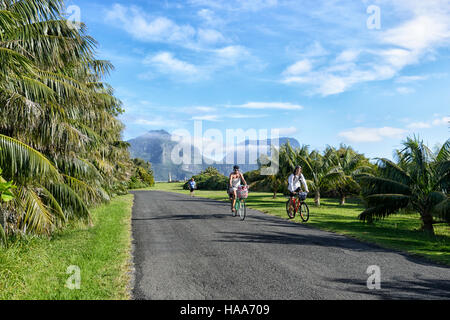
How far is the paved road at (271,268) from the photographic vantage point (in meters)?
4.68

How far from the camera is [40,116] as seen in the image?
7770 mm

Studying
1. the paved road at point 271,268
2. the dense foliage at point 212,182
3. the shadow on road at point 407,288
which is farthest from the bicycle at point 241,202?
the dense foliage at point 212,182

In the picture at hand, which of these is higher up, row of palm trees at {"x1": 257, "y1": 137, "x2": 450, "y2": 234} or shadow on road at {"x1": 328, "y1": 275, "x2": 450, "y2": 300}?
row of palm trees at {"x1": 257, "y1": 137, "x2": 450, "y2": 234}

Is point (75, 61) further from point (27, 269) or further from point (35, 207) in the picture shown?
point (27, 269)

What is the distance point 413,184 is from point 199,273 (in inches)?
396

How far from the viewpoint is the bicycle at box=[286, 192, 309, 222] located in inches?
492

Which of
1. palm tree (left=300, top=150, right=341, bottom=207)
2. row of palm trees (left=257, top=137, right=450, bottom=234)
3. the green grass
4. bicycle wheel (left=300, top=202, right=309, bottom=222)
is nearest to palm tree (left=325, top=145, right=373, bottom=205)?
palm tree (left=300, top=150, right=341, bottom=207)

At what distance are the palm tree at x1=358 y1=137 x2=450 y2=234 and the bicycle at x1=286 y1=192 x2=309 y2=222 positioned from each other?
224 cm

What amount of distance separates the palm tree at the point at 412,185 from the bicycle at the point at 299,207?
7.36ft

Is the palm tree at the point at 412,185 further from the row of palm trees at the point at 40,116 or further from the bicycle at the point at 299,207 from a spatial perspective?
the row of palm trees at the point at 40,116

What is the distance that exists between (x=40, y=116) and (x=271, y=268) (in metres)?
6.59

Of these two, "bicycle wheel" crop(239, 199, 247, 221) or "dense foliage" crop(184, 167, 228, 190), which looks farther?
"dense foliage" crop(184, 167, 228, 190)

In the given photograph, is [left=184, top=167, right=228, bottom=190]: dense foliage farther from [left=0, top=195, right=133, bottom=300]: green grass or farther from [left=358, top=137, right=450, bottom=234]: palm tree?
[left=0, top=195, right=133, bottom=300]: green grass

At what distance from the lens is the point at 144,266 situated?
20.2 ft
